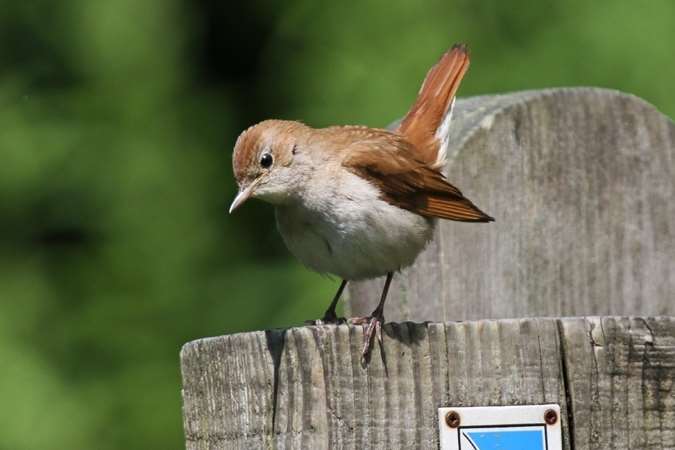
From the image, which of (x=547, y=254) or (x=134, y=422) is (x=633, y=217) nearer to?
(x=547, y=254)

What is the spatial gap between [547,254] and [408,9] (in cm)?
315

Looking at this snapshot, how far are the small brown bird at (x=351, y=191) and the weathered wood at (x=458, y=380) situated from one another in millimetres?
1044

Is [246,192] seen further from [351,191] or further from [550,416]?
[550,416]

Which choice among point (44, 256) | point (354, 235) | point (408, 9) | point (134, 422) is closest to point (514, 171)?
point (354, 235)

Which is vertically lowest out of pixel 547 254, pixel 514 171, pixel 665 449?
pixel 665 449

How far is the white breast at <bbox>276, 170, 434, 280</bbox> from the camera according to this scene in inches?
161

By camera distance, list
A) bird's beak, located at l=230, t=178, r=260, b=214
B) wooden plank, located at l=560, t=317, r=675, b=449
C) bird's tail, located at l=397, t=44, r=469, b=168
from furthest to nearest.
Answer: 1. bird's tail, located at l=397, t=44, r=469, b=168
2. bird's beak, located at l=230, t=178, r=260, b=214
3. wooden plank, located at l=560, t=317, r=675, b=449

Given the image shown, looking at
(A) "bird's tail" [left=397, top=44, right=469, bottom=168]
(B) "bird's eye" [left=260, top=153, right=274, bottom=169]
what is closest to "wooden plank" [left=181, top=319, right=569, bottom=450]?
(B) "bird's eye" [left=260, top=153, right=274, bottom=169]

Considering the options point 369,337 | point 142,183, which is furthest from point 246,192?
point 142,183

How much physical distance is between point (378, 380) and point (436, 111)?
6.67 feet

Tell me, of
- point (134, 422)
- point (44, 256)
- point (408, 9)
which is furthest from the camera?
point (44, 256)

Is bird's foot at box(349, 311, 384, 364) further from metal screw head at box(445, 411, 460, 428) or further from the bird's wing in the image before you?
the bird's wing

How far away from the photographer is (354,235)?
13.4ft

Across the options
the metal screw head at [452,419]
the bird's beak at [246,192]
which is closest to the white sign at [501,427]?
the metal screw head at [452,419]
